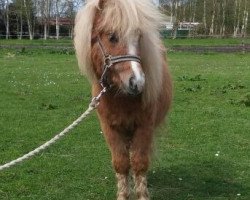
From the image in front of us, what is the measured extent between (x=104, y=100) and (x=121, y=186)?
0.98 meters

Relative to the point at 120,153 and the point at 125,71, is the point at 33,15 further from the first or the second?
the point at 125,71

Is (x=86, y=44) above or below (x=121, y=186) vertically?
above

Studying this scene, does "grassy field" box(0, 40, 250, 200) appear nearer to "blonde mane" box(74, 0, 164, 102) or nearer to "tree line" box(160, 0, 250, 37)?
"blonde mane" box(74, 0, 164, 102)

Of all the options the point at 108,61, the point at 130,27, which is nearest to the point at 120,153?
the point at 108,61

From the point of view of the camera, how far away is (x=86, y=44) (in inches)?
182

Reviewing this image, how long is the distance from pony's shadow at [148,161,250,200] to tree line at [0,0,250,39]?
50.6 meters

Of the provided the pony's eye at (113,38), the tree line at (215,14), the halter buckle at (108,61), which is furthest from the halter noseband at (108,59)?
the tree line at (215,14)

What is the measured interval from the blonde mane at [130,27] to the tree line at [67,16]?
52.2m

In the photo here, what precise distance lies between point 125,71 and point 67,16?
206 ft

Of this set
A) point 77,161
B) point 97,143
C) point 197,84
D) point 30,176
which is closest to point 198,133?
point 97,143

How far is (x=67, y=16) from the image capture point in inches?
2586

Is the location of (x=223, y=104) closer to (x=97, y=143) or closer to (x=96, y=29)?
Result: (x=97, y=143)

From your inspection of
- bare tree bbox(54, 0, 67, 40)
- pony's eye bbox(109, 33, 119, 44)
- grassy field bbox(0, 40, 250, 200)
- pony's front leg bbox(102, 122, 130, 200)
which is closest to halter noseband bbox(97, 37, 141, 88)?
pony's eye bbox(109, 33, 119, 44)

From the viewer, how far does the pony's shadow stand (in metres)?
5.92
